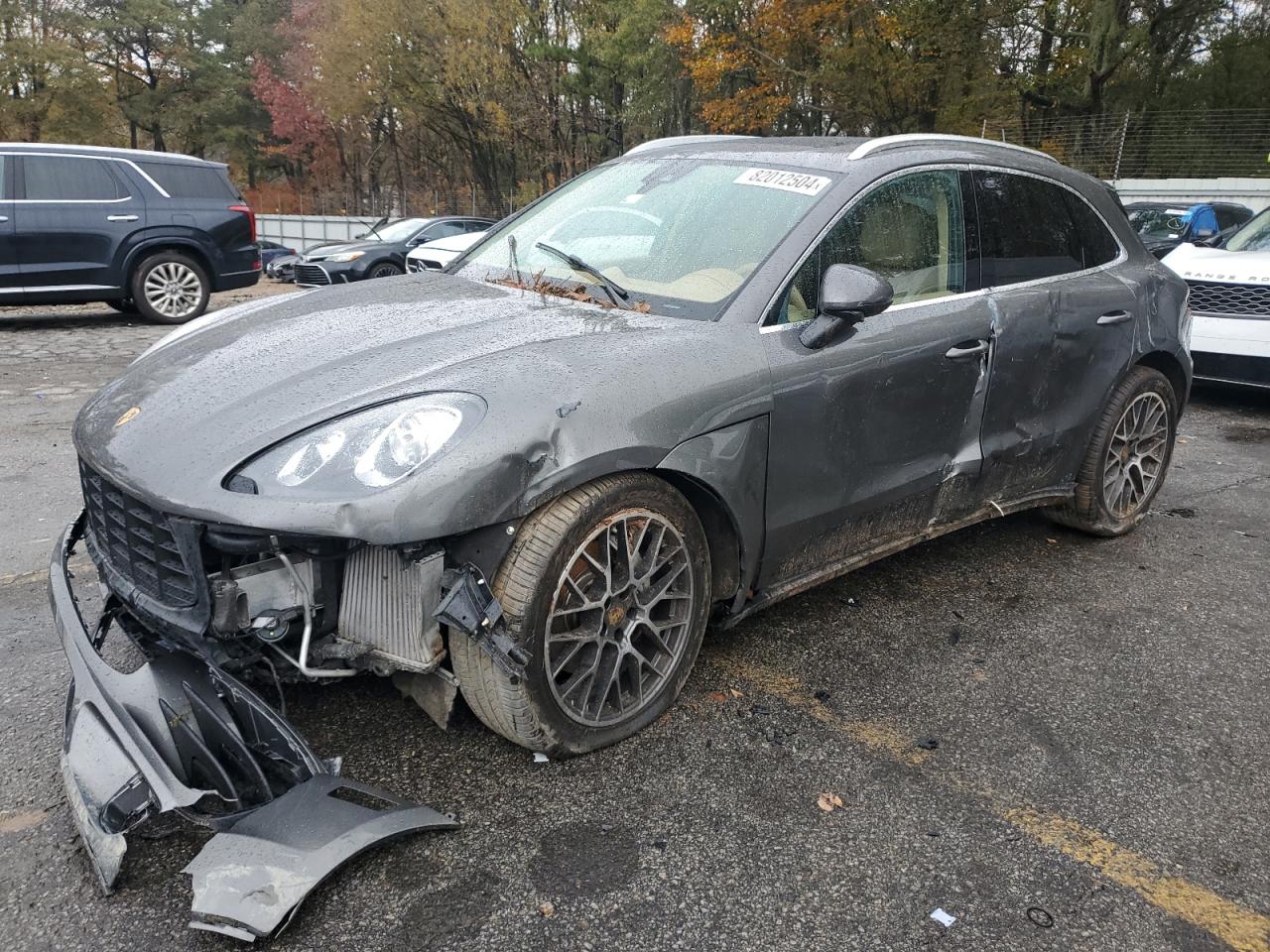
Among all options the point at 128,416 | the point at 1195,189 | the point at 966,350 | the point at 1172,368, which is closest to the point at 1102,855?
the point at 966,350

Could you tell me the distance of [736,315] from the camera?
2809mm

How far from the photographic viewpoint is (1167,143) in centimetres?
2028

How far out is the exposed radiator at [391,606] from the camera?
2223 millimetres

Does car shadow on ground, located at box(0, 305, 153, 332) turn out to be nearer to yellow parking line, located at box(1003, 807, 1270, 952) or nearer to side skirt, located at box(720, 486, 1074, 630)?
side skirt, located at box(720, 486, 1074, 630)

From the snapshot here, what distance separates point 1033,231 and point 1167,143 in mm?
20277

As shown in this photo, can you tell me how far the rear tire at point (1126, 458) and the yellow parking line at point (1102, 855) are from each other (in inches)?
81.1

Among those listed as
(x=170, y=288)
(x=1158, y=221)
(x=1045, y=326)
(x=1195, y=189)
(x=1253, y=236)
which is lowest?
(x=170, y=288)

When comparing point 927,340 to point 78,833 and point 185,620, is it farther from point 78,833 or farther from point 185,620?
point 78,833

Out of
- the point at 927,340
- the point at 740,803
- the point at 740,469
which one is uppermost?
the point at 927,340

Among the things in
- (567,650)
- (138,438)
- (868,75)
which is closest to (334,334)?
(138,438)

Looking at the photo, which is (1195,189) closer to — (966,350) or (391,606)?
(966,350)

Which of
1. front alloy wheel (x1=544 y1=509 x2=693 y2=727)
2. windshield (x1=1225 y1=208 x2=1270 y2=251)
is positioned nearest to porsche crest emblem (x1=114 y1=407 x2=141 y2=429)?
front alloy wheel (x1=544 y1=509 x2=693 y2=727)

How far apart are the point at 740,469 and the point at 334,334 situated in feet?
4.15

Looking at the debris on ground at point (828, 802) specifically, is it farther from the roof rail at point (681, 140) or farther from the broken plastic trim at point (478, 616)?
the roof rail at point (681, 140)
